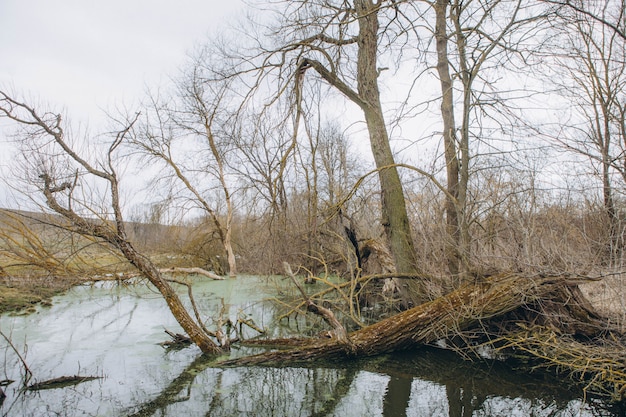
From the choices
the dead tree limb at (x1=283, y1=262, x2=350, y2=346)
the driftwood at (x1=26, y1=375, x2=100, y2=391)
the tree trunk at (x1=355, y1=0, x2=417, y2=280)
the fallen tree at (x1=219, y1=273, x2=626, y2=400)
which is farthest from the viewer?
the tree trunk at (x1=355, y1=0, x2=417, y2=280)

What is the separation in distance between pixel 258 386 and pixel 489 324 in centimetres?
363

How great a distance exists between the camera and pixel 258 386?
18.9 feet

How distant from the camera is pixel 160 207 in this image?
58.9 feet

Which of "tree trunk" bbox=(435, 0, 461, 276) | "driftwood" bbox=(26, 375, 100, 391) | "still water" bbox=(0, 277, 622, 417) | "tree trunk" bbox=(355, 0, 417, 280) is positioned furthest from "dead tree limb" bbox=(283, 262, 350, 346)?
"driftwood" bbox=(26, 375, 100, 391)

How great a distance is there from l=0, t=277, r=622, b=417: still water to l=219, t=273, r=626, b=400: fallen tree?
24cm

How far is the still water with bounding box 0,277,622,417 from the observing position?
4.99m

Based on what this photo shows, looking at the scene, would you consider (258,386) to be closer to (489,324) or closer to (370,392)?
(370,392)

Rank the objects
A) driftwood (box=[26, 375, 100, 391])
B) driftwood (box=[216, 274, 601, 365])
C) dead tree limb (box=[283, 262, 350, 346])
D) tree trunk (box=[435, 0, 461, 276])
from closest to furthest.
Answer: driftwood (box=[26, 375, 100, 391]) → driftwood (box=[216, 274, 601, 365]) → dead tree limb (box=[283, 262, 350, 346]) → tree trunk (box=[435, 0, 461, 276])

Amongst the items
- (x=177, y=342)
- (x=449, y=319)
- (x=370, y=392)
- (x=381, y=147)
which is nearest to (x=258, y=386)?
(x=370, y=392)

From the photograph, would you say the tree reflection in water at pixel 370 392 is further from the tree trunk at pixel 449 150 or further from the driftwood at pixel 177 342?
the tree trunk at pixel 449 150

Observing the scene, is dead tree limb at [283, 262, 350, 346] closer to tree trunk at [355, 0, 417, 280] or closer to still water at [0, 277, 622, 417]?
still water at [0, 277, 622, 417]

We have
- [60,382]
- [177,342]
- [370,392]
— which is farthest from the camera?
[177,342]

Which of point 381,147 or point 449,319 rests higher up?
point 381,147

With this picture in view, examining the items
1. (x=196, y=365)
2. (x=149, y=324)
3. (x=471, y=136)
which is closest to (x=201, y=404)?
(x=196, y=365)
